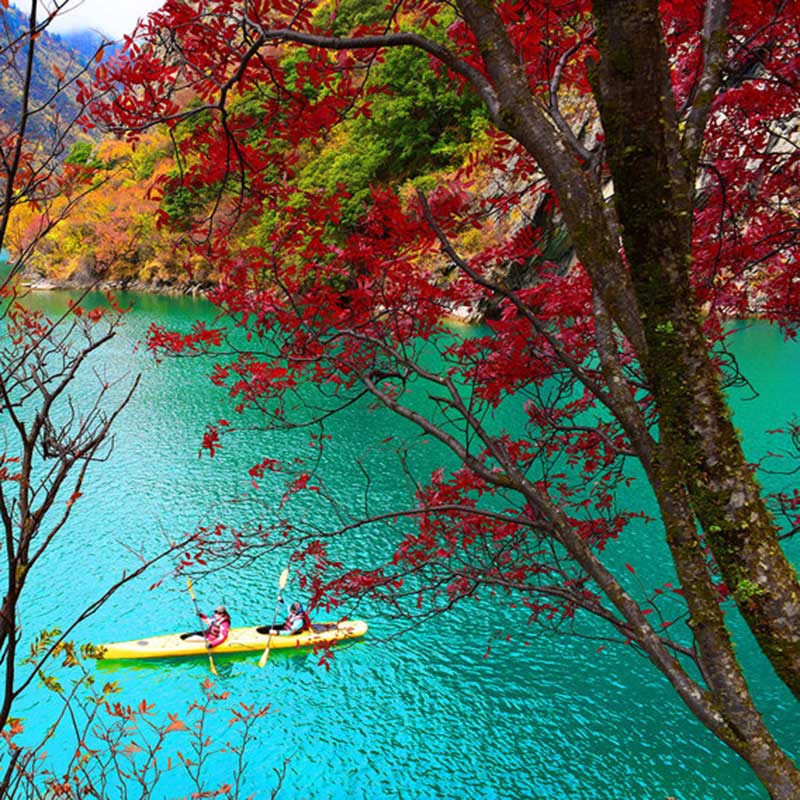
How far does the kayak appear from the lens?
666cm

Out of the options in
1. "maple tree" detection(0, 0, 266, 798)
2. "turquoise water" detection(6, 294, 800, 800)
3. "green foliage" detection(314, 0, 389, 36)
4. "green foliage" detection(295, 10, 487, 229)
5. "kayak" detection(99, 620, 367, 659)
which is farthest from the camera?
"green foliage" detection(314, 0, 389, 36)

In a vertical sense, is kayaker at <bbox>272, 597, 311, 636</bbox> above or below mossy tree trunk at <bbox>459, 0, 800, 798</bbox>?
above

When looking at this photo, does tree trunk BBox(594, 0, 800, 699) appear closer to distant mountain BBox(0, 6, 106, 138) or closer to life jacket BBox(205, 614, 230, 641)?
distant mountain BBox(0, 6, 106, 138)

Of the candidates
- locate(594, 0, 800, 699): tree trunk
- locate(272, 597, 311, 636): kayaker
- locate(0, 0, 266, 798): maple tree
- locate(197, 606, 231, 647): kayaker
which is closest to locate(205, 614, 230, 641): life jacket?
locate(197, 606, 231, 647): kayaker

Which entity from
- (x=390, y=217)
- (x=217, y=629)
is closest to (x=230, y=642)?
(x=217, y=629)

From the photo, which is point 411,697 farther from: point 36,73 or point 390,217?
point 36,73

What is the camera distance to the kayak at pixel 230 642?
6.66 metres

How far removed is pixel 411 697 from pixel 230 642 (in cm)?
226

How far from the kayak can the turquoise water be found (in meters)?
0.14

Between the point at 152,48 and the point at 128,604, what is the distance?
728cm

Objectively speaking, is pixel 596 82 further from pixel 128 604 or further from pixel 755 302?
pixel 755 302

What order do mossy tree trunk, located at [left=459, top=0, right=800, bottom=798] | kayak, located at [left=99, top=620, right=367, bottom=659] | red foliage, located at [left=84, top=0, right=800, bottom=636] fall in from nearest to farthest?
mossy tree trunk, located at [left=459, top=0, right=800, bottom=798]
red foliage, located at [left=84, top=0, right=800, bottom=636]
kayak, located at [left=99, top=620, right=367, bottom=659]

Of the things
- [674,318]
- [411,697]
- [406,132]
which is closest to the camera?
[674,318]

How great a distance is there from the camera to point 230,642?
6.86 m
